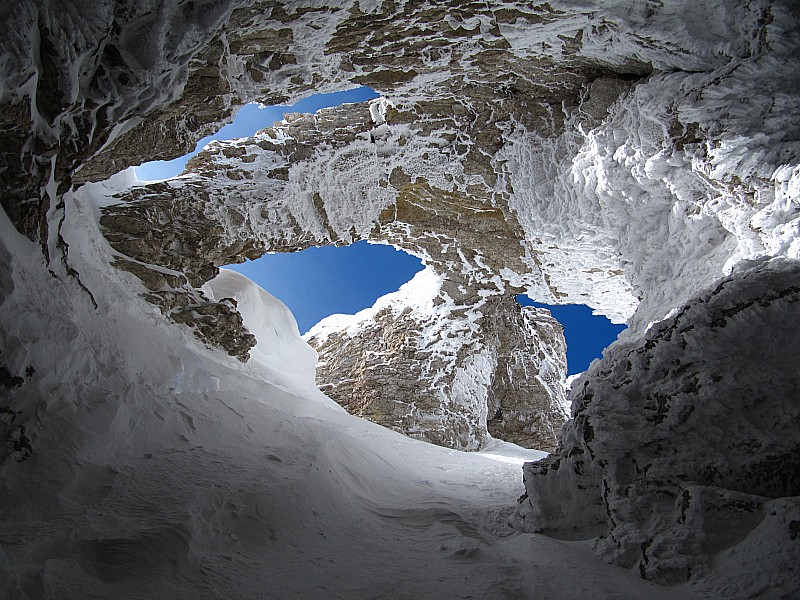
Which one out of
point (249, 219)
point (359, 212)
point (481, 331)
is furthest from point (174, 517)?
point (481, 331)

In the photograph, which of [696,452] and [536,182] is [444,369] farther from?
[696,452]

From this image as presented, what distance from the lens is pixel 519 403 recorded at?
9.55 m

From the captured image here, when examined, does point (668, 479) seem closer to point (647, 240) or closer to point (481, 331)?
point (647, 240)

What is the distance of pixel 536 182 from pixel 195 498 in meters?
4.63

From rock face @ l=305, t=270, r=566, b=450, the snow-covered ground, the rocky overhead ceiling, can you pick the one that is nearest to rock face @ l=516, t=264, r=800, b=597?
the rocky overhead ceiling

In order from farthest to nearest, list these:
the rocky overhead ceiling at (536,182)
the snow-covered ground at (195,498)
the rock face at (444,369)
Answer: the rock face at (444,369) < the rocky overhead ceiling at (536,182) < the snow-covered ground at (195,498)

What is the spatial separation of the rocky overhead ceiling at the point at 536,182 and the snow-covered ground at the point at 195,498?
244 millimetres

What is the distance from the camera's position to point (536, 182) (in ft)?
18.0

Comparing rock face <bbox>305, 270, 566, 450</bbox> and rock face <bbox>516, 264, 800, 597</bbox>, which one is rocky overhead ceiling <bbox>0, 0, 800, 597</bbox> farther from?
rock face <bbox>305, 270, 566, 450</bbox>

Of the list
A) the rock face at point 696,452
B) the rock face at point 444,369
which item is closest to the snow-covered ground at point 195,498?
the rock face at point 696,452

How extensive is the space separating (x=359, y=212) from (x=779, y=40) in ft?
16.0

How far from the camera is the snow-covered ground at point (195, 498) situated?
1.80 m

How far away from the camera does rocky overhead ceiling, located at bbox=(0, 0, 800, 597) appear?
2178 millimetres

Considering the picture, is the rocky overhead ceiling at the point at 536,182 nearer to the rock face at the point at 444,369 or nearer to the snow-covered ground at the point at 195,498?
the snow-covered ground at the point at 195,498
